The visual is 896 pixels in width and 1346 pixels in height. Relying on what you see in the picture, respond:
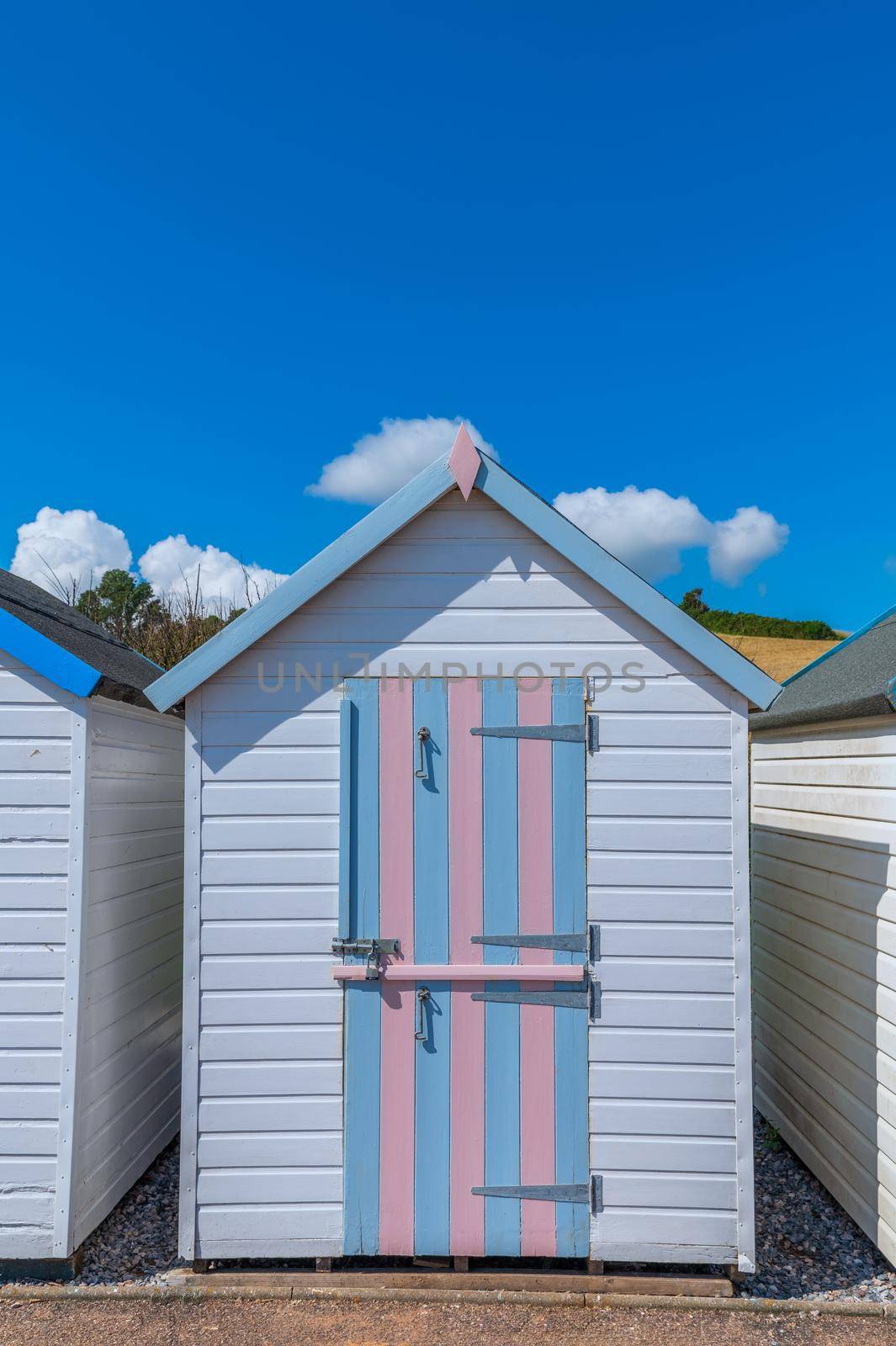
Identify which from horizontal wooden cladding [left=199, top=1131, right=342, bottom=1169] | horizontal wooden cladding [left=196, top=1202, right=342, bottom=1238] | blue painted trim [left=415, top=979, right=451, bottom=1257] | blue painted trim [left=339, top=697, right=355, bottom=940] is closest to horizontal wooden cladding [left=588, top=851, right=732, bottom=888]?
blue painted trim [left=415, top=979, right=451, bottom=1257]

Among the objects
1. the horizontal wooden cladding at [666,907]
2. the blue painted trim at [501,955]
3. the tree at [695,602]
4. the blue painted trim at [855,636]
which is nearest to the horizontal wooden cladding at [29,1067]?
the blue painted trim at [501,955]

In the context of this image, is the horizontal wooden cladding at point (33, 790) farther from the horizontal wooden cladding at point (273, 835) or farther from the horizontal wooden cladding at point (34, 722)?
the horizontal wooden cladding at point (273, 835)

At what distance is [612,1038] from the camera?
13.1ft

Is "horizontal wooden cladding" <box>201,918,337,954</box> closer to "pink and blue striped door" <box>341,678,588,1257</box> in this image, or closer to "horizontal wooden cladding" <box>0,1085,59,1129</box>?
"pink and blue striped door" <box>341,678,588,1257</box>

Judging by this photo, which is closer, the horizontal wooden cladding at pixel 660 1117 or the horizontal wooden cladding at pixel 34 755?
the horizontal wooden cladding at pixel 660 1117

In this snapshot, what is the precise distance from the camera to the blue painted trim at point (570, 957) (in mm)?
3941

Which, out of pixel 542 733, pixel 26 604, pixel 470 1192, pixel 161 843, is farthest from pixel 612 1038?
pixel 26 604

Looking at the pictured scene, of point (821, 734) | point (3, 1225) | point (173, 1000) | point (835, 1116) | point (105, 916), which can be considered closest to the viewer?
point (3, 1225)

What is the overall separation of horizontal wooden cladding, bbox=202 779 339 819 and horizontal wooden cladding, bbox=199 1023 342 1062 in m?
0.98

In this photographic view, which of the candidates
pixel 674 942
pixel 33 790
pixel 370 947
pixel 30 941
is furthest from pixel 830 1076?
pixel 33 790

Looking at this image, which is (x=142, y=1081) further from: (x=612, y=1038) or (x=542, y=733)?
(x=542, y=733)

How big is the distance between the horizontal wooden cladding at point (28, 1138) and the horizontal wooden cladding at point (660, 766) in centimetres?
297

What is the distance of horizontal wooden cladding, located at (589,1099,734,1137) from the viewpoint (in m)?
3.95

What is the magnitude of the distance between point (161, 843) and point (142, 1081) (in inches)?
52.4
